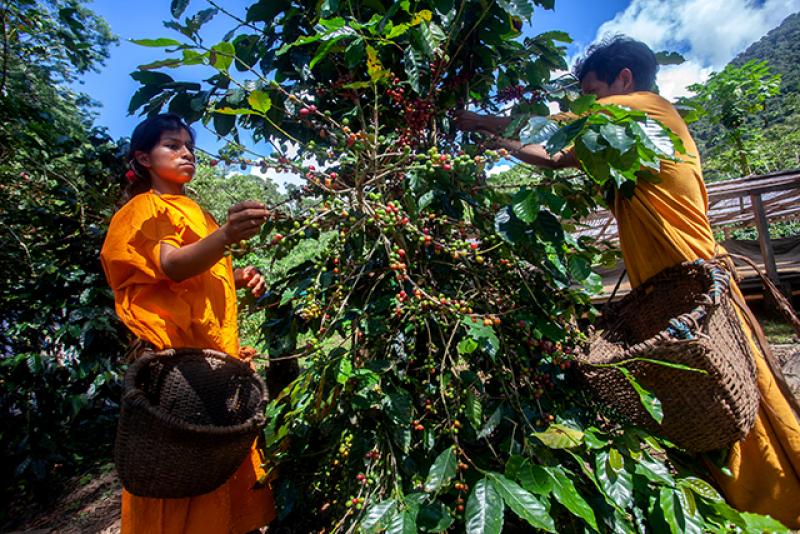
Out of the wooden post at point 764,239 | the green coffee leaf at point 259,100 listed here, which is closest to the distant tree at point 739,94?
the wooden post at point 764,239

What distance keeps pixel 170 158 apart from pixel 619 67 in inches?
72.5

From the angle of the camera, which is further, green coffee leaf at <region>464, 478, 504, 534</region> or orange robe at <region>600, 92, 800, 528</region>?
orange robe at <region>600, 92, 800, 528</region>

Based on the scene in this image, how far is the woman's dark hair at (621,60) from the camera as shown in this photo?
1764 mm

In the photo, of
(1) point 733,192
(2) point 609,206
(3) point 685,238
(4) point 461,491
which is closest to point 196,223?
(4) point 461,491

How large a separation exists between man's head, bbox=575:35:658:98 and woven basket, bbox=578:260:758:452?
0.86m

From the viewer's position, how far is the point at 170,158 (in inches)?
59.5

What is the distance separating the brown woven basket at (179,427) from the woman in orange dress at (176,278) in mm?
64

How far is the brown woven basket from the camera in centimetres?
119

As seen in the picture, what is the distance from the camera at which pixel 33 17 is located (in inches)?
122

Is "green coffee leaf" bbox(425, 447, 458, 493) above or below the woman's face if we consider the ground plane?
below

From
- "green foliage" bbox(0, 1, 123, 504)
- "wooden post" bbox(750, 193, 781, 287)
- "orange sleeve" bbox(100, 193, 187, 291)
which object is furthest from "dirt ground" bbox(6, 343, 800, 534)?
"wooden post" bbox(750, 193, 781, 287)

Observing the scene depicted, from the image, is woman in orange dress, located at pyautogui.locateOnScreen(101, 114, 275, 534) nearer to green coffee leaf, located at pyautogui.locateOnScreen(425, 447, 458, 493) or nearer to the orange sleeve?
the orange sleeve

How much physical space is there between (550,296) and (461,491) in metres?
0.73

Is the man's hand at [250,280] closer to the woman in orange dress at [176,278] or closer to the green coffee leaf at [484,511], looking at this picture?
the woman in orange dress at [176,278]
